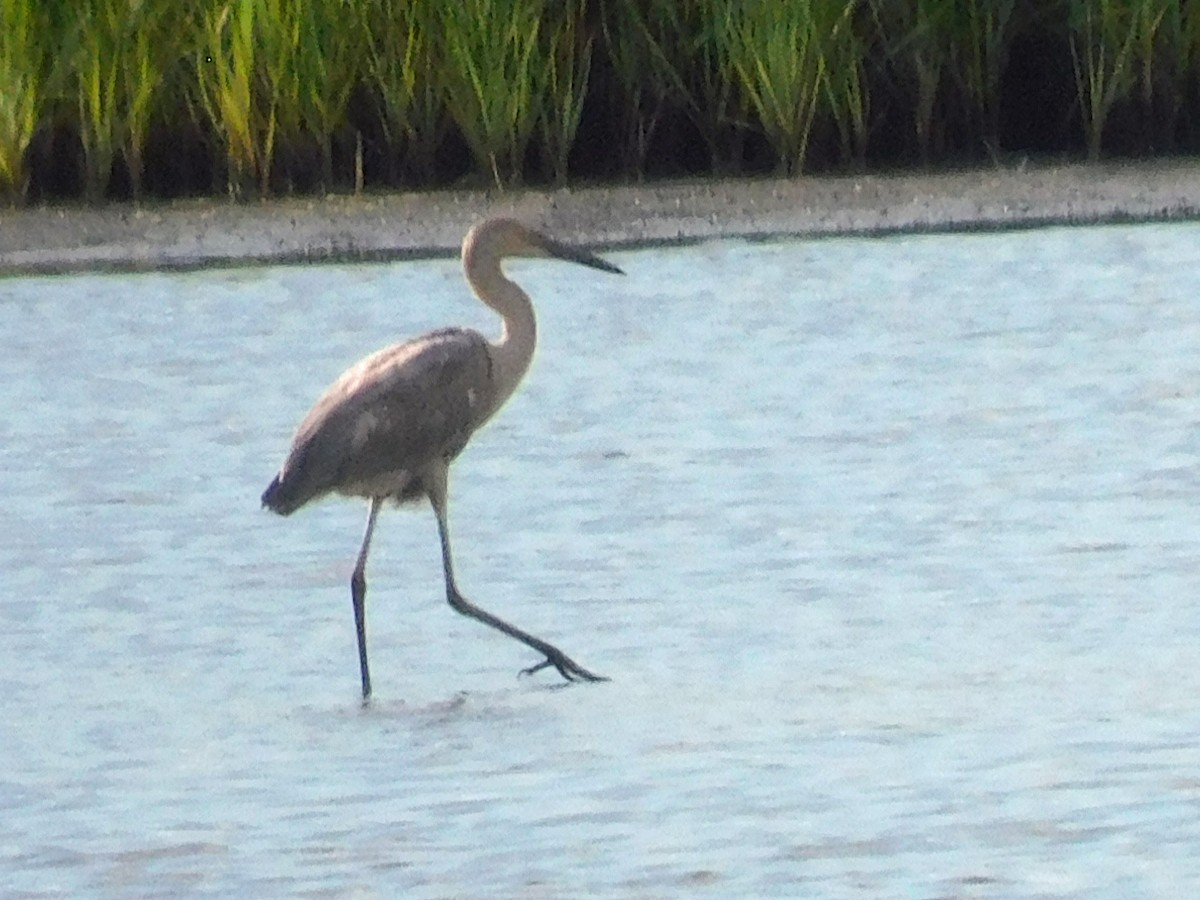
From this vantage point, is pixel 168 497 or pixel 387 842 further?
pixel 168 497

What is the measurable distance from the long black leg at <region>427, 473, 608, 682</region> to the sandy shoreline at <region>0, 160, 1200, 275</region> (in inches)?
211

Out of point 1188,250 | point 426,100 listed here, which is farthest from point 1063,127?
point 426,100

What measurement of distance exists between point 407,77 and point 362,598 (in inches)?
257

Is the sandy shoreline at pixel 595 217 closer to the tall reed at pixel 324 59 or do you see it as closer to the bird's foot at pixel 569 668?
the tall reed at pixel 324 59

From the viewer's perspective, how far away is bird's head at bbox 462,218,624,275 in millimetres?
7977

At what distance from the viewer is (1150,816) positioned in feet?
17.9

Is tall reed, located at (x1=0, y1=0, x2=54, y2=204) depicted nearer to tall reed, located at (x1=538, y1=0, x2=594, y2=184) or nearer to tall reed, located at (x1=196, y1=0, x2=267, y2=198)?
tall reed, located at (x1=196, y1=0, x2=267, y2=198)

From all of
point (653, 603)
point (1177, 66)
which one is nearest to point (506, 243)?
point (653, 603)

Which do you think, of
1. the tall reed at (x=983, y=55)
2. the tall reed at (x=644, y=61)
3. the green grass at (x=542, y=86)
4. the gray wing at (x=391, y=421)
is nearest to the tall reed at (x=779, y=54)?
the green grass at (x=542, y=86)

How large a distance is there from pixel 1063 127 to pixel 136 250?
3.86 m

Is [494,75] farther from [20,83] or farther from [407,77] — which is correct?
[20,83]

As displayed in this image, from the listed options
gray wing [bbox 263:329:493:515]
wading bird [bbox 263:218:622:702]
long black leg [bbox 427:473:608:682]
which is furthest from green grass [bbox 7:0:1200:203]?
long black leg [bbox 427:473:608:682]

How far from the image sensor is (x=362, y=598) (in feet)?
23.6

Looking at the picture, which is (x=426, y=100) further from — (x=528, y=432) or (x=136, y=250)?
(x=528, y=432)
